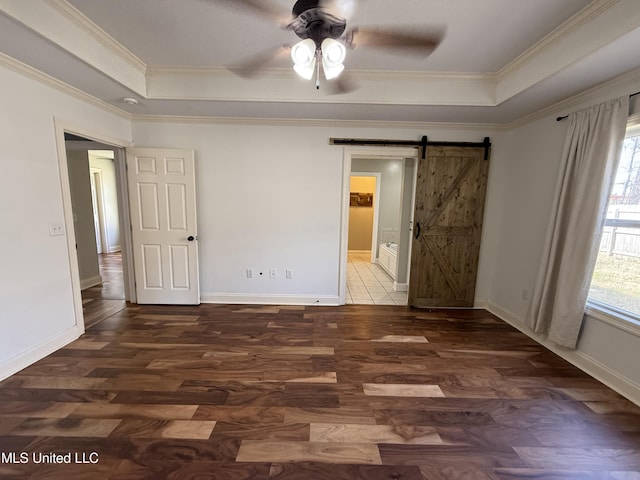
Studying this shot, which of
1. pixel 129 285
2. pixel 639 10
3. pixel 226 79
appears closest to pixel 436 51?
pixel 639 10

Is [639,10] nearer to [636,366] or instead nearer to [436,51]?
[436,51]

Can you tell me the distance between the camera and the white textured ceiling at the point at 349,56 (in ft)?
5.94

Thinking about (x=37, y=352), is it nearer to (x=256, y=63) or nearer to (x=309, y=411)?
(x=309, y=411)

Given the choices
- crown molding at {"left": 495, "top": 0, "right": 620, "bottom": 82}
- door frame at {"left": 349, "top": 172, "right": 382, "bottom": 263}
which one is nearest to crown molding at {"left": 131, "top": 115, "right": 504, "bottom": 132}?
crown molding at {"left": 495, "top": 0, "right": 620, "bottom": 82}

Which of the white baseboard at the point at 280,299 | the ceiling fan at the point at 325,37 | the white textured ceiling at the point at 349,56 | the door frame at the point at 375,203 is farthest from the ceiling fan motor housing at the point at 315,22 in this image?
the door frame at the point at 375,203

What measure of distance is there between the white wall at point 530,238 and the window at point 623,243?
21 centimetres

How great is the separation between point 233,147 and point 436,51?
8.31ft

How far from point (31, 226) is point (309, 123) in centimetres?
301

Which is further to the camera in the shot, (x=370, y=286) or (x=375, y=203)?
(x=375, y=203)

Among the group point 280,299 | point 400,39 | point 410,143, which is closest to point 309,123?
point 410,143

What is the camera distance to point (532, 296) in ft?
10.0

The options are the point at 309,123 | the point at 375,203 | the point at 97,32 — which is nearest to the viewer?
the point at 97,32

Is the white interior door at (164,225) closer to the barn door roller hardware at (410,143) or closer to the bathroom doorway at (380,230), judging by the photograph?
the barn door roller hardware at (410,143)

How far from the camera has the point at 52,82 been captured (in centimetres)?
242
